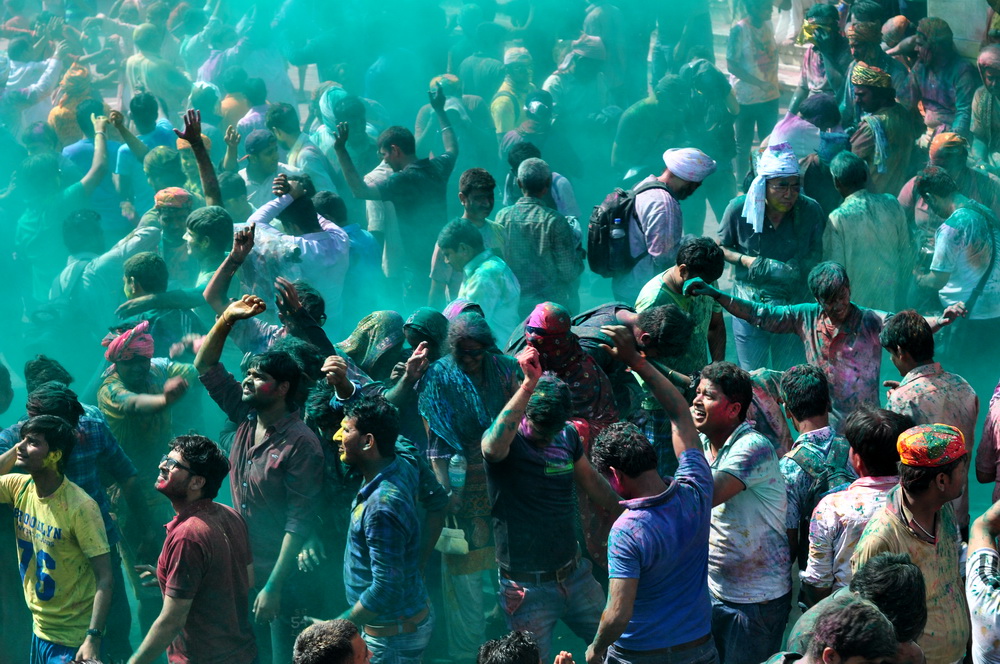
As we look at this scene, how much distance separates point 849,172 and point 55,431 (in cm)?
464

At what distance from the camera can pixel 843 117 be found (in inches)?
351

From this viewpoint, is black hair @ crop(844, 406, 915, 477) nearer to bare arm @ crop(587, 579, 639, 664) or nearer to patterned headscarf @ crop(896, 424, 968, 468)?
patterned headscarf @ crop(896, 424, 968, 468)

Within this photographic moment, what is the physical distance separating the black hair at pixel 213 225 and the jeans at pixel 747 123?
6.07 metres

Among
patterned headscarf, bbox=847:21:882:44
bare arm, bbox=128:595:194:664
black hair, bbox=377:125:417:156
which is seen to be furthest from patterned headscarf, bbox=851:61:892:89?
bare arm, bbox=128:595:194:664

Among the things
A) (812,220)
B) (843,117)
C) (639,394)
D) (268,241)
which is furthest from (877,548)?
(843,117)

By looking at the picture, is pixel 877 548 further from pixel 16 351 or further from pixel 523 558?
pixel 16 351

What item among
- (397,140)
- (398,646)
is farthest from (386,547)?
(397,140)

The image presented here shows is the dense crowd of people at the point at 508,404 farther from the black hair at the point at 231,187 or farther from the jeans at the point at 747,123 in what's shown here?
the jeans at the point at 747,123

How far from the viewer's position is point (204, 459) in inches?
152

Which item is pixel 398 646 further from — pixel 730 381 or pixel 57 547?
pixel 730 381

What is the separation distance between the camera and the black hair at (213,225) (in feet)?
19.7

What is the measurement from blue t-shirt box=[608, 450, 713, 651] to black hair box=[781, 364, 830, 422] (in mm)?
696

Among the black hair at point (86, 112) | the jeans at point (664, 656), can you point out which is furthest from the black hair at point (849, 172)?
the black hair at point (86, 112)

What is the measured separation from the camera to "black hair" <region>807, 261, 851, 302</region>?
4.94m
